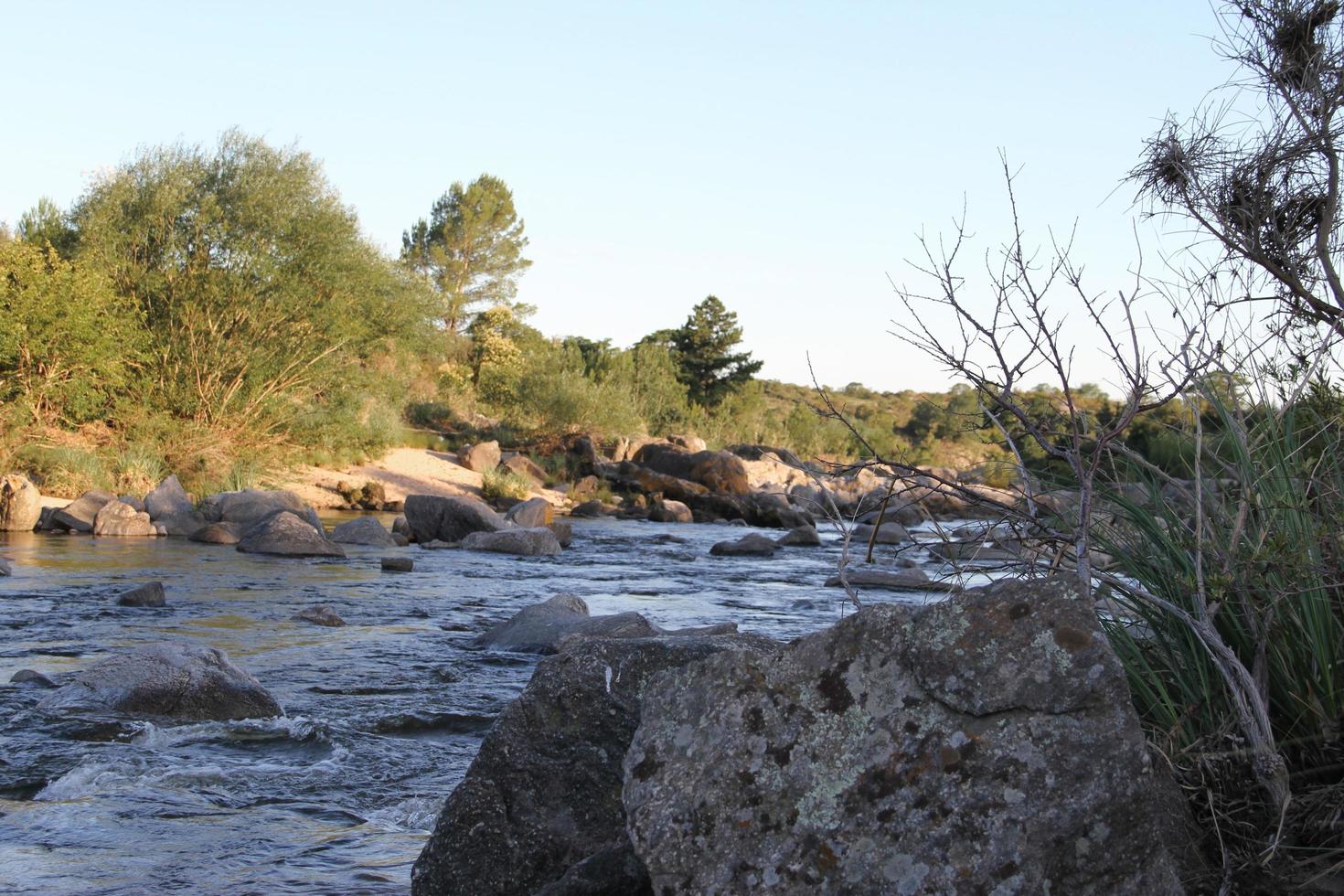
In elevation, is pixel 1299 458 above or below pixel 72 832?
above

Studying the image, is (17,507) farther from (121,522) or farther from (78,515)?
(121,522)

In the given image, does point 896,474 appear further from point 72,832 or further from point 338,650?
point 338,650

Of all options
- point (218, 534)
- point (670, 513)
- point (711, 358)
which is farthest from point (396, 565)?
point (711, 358)

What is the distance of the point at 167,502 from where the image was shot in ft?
62.6

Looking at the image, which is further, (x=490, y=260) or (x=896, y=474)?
(x=490, y=260)

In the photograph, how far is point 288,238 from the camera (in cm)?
2573

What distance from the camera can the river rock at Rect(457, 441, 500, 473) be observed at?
3091cm

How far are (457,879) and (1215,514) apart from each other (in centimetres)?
270

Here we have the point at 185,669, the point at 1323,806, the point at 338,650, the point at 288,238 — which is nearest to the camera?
the point at 1323,806

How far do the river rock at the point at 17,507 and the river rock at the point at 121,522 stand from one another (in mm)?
948

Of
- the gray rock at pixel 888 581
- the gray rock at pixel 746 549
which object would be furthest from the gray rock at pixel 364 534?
the gray rock at pixel 888 581

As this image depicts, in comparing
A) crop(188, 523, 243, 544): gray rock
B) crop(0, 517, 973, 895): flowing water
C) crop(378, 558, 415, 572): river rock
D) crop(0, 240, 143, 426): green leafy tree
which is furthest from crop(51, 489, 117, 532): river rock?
crop(378, 558, 415, 572): river rock

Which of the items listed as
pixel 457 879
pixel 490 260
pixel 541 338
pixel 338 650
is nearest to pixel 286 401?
pixel 338 650

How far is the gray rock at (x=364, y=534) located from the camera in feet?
59.7
